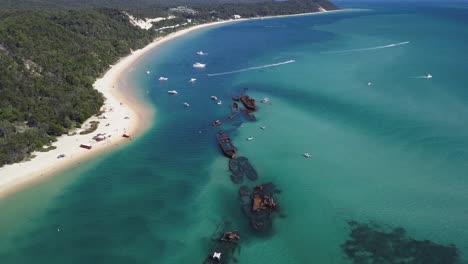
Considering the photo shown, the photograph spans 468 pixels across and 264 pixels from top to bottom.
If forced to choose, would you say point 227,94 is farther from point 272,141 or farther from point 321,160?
point 321,160

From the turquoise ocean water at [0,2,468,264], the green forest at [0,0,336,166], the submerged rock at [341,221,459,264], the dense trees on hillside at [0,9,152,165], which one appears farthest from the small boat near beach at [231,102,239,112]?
the submerged rock at [341,221,459,264]

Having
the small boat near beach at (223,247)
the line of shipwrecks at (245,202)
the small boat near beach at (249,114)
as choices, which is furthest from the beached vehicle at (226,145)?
the small boat near beach at (223,247)

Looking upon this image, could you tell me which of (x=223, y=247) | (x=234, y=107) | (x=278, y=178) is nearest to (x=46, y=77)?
(x=234, y=107)

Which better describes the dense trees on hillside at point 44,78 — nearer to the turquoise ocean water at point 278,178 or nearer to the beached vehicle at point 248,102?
the turquoise ocean water at point 278,178

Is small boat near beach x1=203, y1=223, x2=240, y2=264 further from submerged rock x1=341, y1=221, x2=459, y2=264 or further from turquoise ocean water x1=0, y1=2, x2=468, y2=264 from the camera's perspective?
submerged rock x1=341, y1=221, x2=459, y2=264

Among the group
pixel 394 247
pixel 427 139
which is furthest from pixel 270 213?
pixel 427 139

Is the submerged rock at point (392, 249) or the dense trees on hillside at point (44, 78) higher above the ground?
the dense trees on hillside at point (44, 78)

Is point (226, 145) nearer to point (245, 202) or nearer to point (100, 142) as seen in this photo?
point (245, 202)
